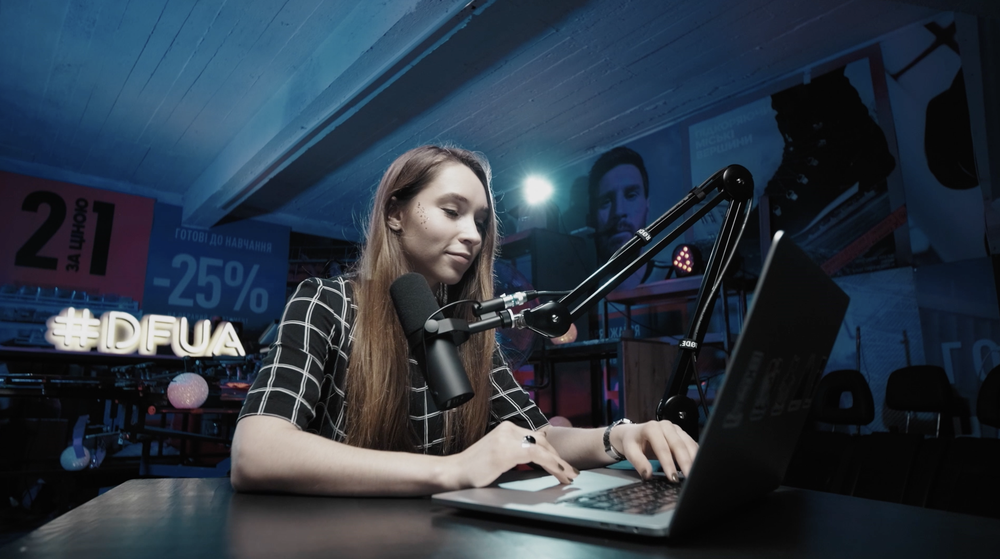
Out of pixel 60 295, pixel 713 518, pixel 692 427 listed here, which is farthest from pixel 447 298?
pixel 60 295

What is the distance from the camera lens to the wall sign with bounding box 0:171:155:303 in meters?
4.81

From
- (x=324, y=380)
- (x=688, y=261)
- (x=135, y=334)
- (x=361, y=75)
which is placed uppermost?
(x=361, y=75)

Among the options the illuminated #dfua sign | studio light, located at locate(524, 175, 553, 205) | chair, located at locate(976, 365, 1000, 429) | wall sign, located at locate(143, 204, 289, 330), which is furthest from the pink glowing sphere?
chair, located at locate(976, 365, 1000, 429)

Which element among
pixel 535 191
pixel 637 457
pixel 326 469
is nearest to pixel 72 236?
pixel 535 191

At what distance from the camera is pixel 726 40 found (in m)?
3.45

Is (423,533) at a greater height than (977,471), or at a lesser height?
greater

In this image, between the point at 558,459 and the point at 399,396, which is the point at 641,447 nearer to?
the point at 558,459

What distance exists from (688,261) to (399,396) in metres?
2.90

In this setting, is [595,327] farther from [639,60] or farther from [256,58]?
[256,58]

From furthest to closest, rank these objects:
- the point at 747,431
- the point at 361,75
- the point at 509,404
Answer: the point at 361,75 → the point at 509,404 → the point at 747,431

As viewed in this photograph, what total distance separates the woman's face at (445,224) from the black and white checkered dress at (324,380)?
0.17 m

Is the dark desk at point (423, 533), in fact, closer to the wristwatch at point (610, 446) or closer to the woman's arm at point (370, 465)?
the woman's arm at point (370, 465)

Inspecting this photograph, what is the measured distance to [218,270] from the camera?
5770 millimetres

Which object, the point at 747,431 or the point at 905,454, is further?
the point at 905,454
